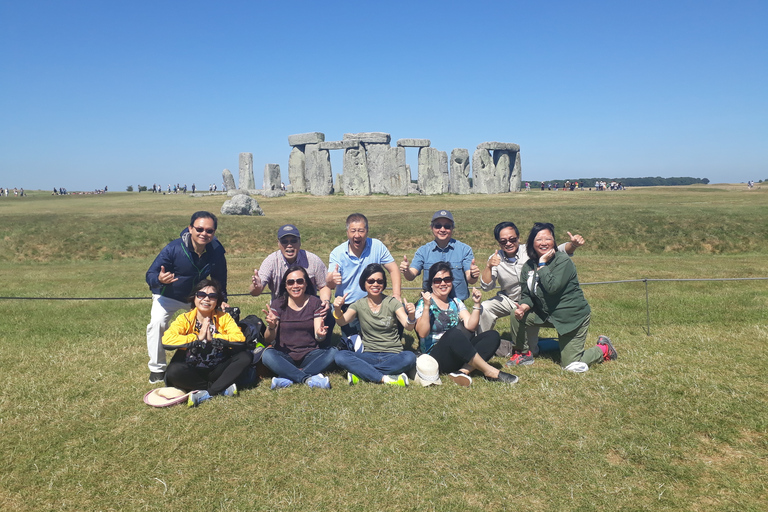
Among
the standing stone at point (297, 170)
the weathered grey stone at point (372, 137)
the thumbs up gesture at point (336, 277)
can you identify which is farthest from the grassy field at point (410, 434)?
the standing stone at point (297, 170)

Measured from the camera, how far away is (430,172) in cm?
4150

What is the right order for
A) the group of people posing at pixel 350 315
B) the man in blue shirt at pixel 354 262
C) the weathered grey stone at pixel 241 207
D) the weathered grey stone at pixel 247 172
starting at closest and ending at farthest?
the group of people posing at pixel 350 315 → the man in blue shirt at pixel 354 262 → the weathered grey stone at pixel 241 207 → the weathered grey stone at pixel 247 172

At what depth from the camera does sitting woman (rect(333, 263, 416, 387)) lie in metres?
5.88

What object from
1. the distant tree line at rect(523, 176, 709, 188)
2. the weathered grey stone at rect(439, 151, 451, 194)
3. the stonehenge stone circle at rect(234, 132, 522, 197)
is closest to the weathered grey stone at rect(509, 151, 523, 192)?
the stonehenge stone circle at rect(234, 132, 522, 197)

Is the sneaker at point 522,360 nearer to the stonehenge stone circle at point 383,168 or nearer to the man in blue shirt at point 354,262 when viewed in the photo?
the man in blue shirt at point 354,262

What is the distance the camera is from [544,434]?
15.2 ft

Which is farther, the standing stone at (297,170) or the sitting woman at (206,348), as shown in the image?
the standing stone at (297,170)

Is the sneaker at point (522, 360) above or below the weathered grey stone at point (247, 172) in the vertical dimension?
below

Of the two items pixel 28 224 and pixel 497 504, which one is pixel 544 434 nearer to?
pixel 497 504

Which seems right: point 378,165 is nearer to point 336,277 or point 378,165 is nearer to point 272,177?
point 272,177

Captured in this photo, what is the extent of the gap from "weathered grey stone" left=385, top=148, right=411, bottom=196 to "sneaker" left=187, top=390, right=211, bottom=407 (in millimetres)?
34923

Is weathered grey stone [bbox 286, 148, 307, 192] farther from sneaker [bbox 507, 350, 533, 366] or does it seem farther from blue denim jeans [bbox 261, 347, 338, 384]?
blue denim jeans [bbox 261, 347, 338, 384]

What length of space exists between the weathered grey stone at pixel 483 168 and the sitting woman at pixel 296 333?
1473 inches

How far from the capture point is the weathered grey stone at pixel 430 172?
135 ft
